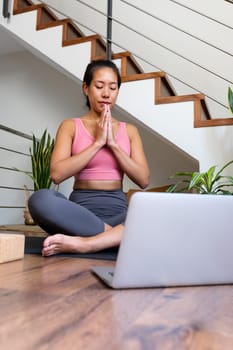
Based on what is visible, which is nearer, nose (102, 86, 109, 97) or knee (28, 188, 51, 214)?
knee (28, 188, 51, 214)

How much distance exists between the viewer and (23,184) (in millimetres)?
3484

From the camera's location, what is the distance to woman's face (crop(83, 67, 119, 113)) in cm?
172

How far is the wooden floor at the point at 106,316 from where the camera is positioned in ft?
1.28

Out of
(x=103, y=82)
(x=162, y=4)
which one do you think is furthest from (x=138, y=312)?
(x=162, y=4)

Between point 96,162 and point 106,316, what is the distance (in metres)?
1.12

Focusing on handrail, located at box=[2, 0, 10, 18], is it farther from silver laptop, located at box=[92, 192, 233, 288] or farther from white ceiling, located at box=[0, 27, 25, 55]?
silver laptop, located at box=[92, 192, 233, 288]

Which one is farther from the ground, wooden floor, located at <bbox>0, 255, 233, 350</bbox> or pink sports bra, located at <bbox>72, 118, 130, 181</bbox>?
pink sports bra, located at <bbox>72, 118, 130, 181</bbox>

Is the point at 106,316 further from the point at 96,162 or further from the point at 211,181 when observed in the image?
the point at 211,181

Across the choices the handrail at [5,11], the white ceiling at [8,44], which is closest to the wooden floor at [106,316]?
the handrail at [5,11]

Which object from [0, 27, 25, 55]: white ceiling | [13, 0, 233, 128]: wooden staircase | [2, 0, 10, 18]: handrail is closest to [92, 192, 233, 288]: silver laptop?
[13, 0, 233, 128]: wooden staircase

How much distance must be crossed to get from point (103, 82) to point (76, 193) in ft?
1.74

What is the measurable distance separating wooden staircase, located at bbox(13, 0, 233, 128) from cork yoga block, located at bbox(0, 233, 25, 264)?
149 cm

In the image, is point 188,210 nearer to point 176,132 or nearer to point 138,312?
point 138,312

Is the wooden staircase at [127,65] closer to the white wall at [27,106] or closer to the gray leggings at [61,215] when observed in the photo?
the white wall at [27,106]
